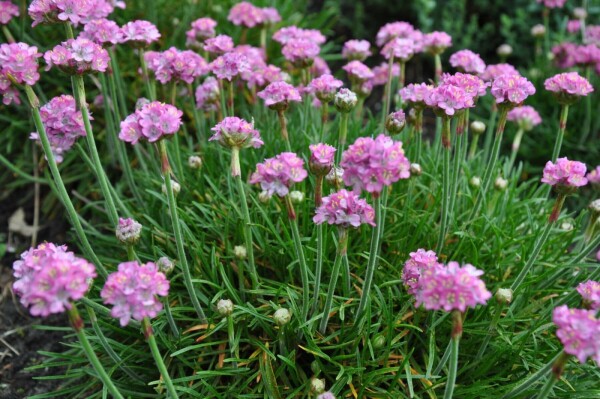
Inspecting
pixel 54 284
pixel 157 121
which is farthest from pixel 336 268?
pixel 54 284

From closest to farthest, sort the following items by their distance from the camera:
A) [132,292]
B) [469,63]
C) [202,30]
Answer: [132,292], [469,63], [202,30]

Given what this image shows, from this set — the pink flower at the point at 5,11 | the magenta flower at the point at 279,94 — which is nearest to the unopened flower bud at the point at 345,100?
the magenta flower at the point at 279,94

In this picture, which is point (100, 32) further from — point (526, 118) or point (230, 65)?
point (526, 118)

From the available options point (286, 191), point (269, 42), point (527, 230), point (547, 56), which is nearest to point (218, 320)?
point (286, 191)

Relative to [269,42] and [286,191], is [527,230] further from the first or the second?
[269,42]

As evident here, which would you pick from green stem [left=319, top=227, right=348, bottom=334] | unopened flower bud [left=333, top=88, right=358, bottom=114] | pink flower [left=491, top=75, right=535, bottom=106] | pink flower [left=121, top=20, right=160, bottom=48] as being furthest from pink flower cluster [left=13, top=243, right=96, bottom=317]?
pink flower [left=491, top=75, right=535, bottom=106]

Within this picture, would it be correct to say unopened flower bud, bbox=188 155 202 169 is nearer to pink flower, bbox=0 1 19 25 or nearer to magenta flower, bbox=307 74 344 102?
magenta flower, bbox=307 74 344 102
